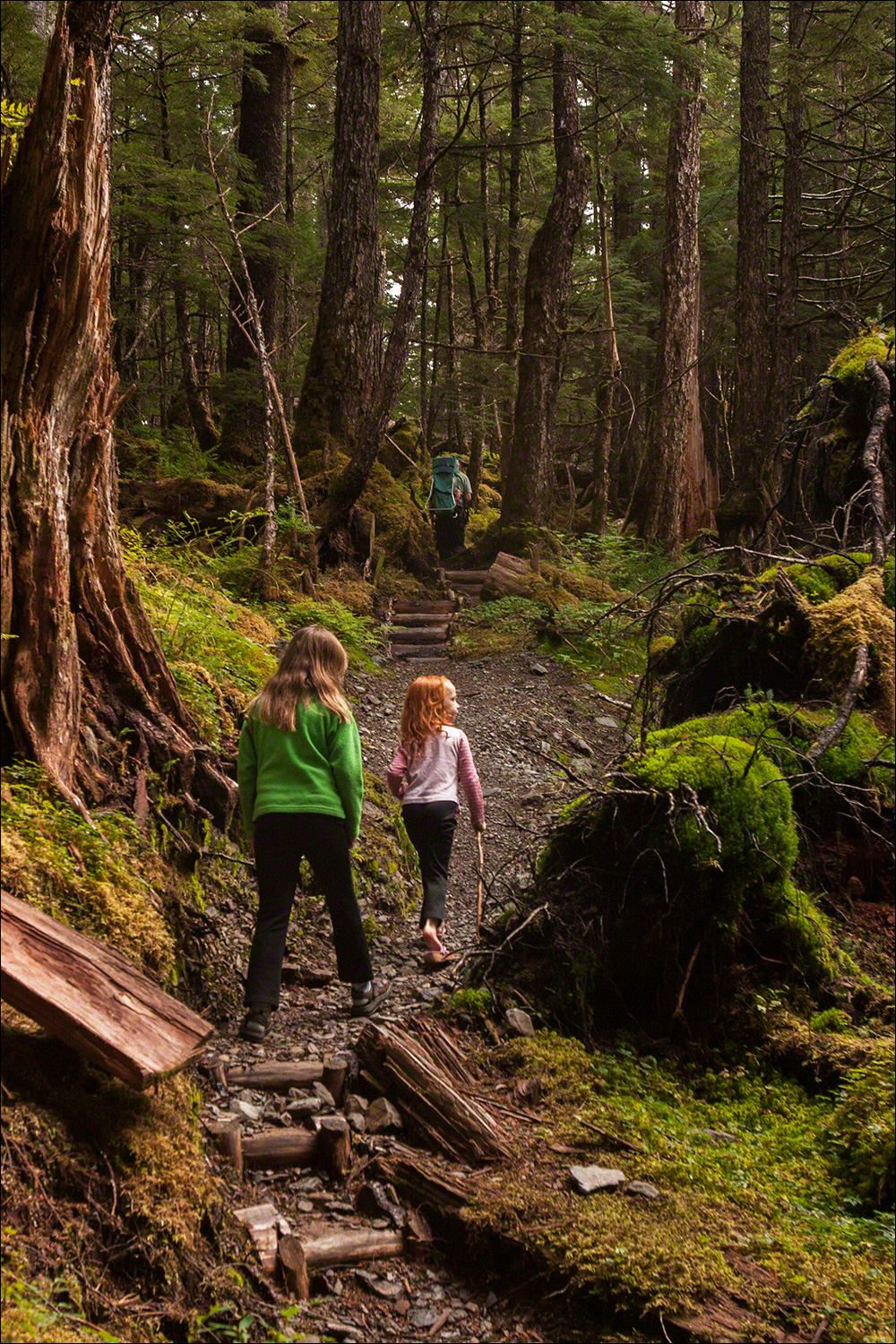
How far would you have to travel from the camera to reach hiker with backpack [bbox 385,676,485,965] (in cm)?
594

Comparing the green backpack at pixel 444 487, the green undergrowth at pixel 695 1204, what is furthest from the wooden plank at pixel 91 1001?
the green backpack at pixel 444 487

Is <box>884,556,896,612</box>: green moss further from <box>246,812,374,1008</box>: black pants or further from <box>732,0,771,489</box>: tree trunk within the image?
<box>732,0,771,489</box>: tree trunk

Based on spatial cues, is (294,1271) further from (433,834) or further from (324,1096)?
(433,834)

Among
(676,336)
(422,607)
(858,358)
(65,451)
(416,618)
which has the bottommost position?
(416,618)

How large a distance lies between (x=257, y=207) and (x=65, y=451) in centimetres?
1226

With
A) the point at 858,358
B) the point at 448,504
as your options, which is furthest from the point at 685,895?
the point at 448,504

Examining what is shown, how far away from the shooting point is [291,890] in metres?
4.57

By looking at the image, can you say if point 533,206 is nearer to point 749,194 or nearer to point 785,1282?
point 749,194

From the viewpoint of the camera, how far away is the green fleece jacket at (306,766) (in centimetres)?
461

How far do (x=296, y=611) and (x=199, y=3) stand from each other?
8869 mm

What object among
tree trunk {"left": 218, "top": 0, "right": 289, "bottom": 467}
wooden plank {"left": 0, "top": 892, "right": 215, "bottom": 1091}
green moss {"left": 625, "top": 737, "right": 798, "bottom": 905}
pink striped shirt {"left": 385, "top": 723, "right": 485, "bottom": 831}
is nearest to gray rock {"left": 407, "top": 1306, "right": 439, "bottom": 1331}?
wooden plank {"left": 0, "top": 892, "right": 215, "bottom": 1091}

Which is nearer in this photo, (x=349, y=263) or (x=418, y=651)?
(x=418, y=651)

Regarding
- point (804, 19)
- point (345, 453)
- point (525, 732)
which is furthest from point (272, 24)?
point (525, 732)

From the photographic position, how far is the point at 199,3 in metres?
12.5
